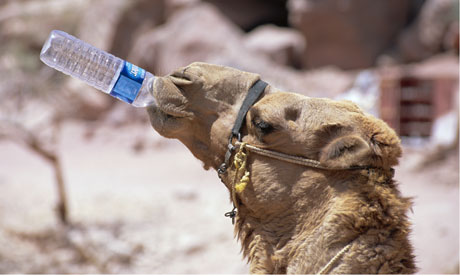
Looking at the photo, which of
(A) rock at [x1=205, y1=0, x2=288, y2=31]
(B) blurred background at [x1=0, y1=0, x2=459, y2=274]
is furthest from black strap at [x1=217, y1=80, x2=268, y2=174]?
(A) rock at [x1=205, y1=0, x2=288, y2=31]

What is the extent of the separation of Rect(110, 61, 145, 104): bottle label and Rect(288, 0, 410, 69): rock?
52.2ft

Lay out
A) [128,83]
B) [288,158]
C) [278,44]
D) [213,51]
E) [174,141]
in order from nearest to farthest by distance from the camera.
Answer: [288,158] → [128,83] → [174,141] → [213,51] → [278,44]

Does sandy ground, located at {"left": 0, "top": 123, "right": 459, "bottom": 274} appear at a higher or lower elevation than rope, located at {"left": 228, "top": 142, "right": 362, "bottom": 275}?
higher

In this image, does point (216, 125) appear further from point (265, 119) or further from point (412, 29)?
point (412, 29)

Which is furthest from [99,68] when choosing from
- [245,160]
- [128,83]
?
[245,160]

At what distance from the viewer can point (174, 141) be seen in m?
16.4

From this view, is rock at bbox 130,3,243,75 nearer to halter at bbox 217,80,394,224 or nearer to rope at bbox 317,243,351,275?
halter at bbox 217,80,394,224

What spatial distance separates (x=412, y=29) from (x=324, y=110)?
16859mm

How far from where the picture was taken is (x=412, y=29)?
18141mm

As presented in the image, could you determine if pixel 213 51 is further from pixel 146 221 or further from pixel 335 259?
pixel 335 259

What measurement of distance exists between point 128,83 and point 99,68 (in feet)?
0.93

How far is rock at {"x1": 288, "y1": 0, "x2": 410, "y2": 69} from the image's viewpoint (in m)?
17.9

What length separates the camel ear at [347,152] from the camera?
94.0 inches

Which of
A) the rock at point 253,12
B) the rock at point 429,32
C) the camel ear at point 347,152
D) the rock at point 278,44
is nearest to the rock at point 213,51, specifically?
the rock at point 278,44
